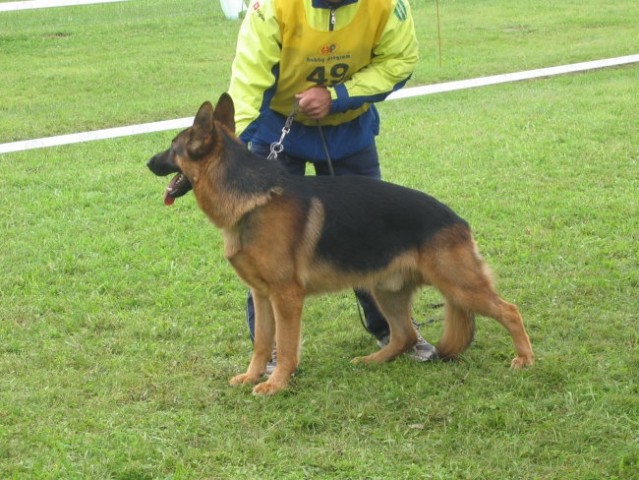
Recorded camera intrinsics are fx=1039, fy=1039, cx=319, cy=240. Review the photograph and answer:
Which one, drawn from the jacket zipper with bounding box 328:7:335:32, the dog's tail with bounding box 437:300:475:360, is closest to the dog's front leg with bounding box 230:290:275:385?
the dog's tail with bounding box 437:300:475:360

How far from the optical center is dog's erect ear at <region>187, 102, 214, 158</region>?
4969mm

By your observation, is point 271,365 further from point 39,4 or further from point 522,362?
point 39,4

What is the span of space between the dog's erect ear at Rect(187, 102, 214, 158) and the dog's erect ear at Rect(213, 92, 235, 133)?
0.09 meters

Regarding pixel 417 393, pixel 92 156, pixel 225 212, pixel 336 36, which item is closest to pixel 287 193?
pixel 225 212

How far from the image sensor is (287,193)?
17.1 feet

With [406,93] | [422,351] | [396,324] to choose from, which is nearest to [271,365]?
[396,324]

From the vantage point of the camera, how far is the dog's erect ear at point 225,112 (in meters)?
5.02

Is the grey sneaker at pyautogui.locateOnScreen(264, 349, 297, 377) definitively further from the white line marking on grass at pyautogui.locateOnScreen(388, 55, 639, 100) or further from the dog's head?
the white line marking on grass at pyautogui.locateOnScreen(388, 55, 639, 100)

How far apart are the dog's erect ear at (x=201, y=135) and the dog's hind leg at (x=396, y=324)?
4.21 feet

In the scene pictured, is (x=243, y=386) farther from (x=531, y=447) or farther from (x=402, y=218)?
(x=531, y=447)

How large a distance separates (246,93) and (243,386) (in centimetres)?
150

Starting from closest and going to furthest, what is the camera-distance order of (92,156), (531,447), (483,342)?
(531,447), (483,342), (92,156)

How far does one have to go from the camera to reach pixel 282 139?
5.48 m

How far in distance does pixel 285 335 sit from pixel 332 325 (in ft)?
3.46
